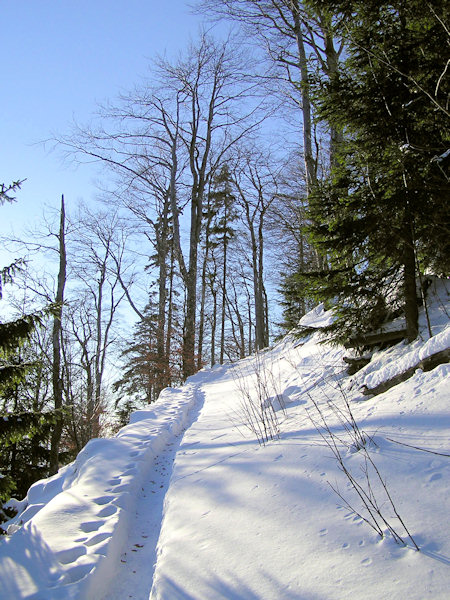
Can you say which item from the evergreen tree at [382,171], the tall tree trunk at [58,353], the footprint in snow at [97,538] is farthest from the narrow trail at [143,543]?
the tall tree trunk at [58,353]

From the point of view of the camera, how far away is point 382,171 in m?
4.15

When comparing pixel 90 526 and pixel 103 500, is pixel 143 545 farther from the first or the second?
pixel 103 500

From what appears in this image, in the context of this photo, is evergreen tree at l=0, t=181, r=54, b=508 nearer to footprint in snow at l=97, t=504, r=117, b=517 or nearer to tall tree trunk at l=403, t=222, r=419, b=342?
footprint in snow at l=97, t=504, r=117, b=517

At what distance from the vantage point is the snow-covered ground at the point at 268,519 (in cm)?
160

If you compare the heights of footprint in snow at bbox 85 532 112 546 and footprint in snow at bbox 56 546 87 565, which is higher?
footprint in snow at bbox 56 546 87 565

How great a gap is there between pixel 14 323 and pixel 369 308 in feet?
14.5

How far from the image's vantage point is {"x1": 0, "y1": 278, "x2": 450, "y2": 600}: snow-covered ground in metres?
1.60

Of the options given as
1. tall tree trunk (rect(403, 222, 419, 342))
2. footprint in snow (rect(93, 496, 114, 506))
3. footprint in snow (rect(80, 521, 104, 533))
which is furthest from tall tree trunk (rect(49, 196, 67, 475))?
tall tree trunk (rect(403, 222, 419, 342))

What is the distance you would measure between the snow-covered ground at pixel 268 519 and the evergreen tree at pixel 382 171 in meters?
1.13

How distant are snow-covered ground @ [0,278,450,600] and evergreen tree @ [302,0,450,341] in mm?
1131

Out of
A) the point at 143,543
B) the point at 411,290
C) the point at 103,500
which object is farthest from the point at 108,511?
the point at 411,290

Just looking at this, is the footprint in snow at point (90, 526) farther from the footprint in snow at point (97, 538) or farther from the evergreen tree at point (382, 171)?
the evergreen tree at point (382, 171)

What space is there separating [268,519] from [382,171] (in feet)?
12.5

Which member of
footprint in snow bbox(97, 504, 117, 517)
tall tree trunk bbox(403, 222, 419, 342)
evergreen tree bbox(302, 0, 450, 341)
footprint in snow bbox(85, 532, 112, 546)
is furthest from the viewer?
tall tree trunk bbox(403, 222, 419, 342)
